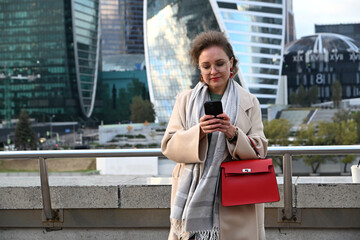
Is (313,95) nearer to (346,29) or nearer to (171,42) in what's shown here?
(171,42)

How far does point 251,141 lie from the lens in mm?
2344

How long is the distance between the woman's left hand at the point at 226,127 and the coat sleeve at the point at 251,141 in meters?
0.04

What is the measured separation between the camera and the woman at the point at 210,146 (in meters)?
2.30

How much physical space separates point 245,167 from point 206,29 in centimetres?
8485

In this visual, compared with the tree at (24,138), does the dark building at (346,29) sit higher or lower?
higher

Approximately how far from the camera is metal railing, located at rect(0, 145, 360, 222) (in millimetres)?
3406

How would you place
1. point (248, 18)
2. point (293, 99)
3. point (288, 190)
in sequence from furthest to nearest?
point (293, 99) → point (248, 18) → point (288, 190)

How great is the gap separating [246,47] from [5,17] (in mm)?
47237

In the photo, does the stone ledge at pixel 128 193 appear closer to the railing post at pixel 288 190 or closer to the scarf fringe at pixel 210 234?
the railing post at pixel 288 190

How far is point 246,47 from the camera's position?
87.1 meters

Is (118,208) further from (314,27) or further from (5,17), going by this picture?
(314,27)

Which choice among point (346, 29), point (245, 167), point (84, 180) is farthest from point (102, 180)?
point (346, 29)

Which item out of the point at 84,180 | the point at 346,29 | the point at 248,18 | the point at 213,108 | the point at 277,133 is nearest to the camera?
the point at 213,108

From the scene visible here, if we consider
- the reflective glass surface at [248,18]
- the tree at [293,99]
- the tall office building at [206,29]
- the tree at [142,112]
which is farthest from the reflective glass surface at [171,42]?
the tree at [293,99]
